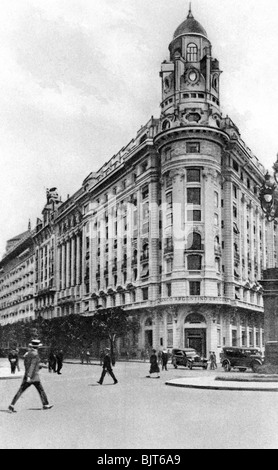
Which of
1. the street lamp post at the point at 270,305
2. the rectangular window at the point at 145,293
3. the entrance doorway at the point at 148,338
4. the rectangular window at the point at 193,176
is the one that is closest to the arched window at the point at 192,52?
the rectangular window at the point at 193,176

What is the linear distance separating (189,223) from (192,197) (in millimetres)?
2711

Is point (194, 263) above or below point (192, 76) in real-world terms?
below

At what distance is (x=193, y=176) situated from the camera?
6197 cm

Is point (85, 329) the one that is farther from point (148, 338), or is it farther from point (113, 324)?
point (148, 338)

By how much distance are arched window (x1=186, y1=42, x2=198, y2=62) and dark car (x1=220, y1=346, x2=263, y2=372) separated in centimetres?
3567

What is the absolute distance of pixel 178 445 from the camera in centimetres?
1080

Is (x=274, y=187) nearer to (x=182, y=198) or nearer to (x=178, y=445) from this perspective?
(x=178, y=445)

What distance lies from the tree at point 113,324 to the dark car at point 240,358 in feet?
80.2

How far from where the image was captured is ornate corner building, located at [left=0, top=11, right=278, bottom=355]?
61.0 metres

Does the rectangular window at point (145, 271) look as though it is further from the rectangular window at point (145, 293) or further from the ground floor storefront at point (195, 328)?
→ the ground floor storefront at point (195, 328)

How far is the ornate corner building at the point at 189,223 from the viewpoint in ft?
200

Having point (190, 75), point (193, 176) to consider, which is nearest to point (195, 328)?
point (193, 176)

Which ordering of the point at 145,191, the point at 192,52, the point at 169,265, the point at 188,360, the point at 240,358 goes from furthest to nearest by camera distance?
the point at 145,191 → the point at 192,52 → the point at 169,265 → the point at 188,360 → the point at 240,358
